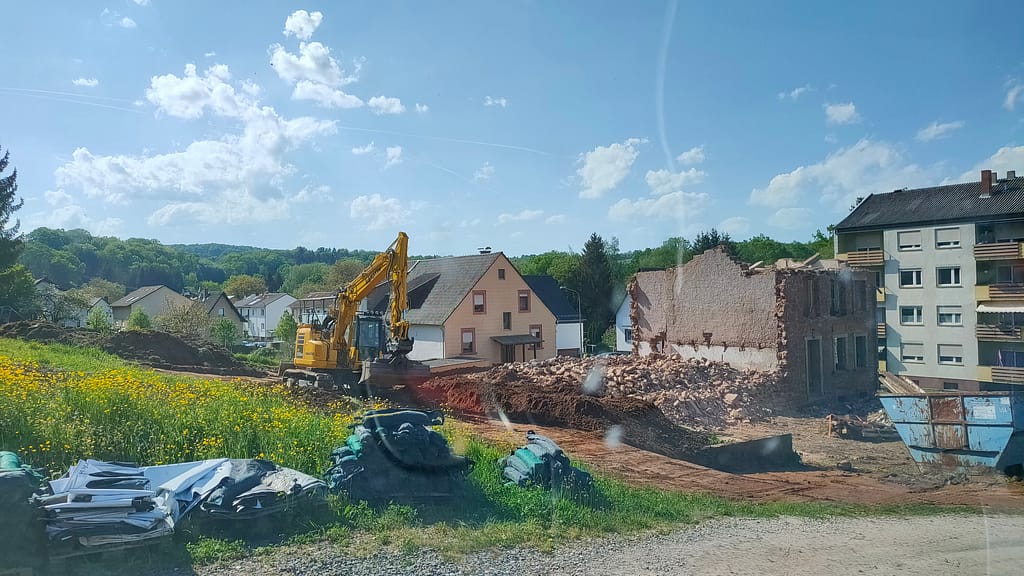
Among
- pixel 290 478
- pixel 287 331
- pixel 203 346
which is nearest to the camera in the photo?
pixel 290 478

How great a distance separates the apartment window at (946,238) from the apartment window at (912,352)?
16.1ft

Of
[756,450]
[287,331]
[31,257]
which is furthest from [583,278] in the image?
[31,257]

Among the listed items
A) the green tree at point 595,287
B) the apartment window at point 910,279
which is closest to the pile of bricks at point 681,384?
the apartment window at point 910,279

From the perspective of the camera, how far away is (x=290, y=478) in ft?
25.6

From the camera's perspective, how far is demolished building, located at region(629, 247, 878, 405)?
2503 centimetres

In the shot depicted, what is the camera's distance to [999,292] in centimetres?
3069

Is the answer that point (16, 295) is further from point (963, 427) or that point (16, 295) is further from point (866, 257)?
point (866, 257)

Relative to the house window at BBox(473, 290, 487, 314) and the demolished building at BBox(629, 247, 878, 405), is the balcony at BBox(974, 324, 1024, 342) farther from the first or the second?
the house window at BBox(473, 290, 487, 314)

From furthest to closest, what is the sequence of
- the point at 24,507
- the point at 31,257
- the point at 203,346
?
the point at 31,257
the point at 203,346
the point at 24,507

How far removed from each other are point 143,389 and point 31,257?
85.5 meters

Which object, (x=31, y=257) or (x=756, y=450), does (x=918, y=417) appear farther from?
(x=31, y=257)

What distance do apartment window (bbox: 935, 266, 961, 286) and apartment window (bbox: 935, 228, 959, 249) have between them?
3.60 feet

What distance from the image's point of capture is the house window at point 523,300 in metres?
41.8

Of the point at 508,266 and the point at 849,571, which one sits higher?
the point at 508,266
